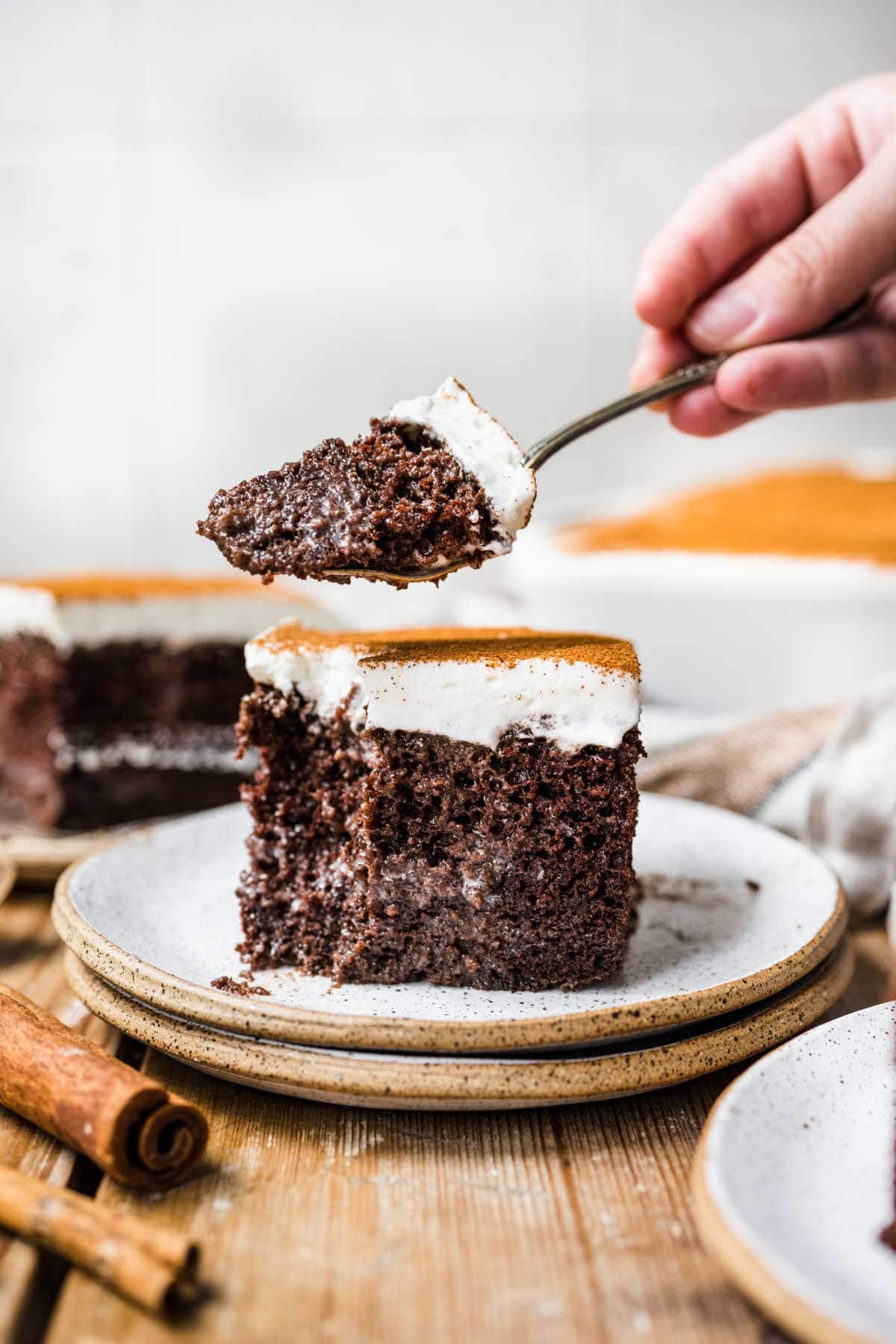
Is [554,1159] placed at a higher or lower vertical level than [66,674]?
lower

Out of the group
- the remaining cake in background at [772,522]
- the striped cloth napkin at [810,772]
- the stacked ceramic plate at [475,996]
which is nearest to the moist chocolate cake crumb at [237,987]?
the stacked ceramic plate at [475,996]

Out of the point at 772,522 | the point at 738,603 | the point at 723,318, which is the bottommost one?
the point at 738,603

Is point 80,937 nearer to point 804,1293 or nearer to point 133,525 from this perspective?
point 804,1293

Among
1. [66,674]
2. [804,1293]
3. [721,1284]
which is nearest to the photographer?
[804,1293]

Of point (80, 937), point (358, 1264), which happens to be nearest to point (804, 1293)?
point (358, 1264)

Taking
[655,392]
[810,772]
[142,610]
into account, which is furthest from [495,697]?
[142,610]

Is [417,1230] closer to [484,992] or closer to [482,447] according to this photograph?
[484,992]
